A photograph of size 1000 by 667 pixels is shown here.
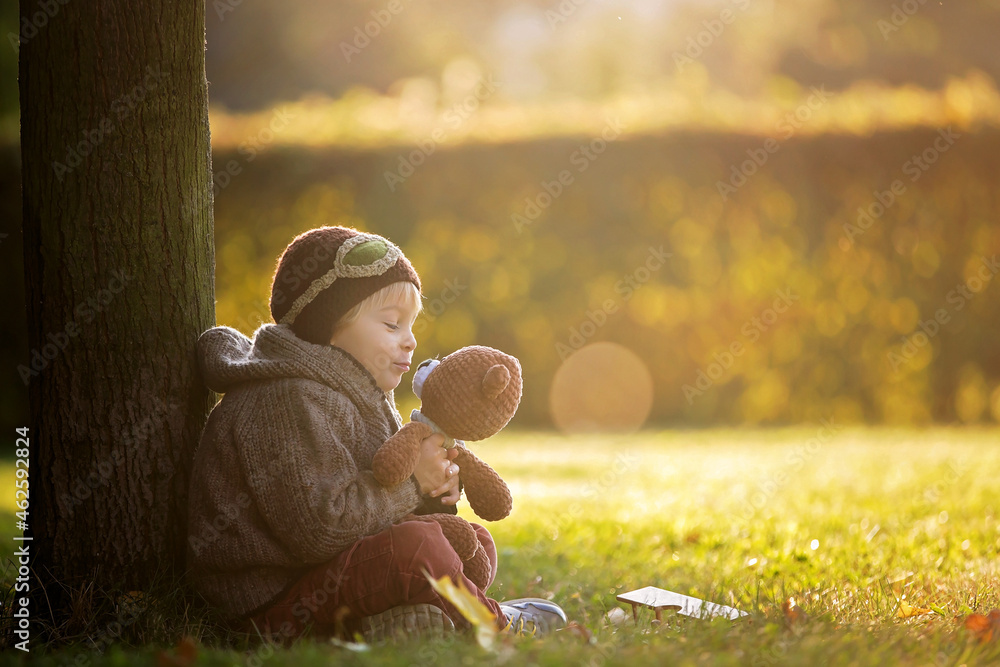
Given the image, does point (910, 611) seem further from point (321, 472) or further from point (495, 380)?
point (321, 472)

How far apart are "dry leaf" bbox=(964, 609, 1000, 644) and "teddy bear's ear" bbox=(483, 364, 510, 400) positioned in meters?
1.53

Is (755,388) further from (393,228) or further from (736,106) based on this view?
(393,228)

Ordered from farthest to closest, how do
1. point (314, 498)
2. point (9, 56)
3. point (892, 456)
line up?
point (9, 56) → point (892, 456) → point (314, 498)

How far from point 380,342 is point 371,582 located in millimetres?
735

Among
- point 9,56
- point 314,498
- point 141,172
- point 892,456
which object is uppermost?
point 9,56

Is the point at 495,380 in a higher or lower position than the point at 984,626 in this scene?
higher

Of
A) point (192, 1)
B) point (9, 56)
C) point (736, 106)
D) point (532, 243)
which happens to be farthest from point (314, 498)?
point (9, 56)

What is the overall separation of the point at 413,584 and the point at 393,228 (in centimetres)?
735

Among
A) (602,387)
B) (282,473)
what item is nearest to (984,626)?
(282,473)

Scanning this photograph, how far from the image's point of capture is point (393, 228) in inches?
375

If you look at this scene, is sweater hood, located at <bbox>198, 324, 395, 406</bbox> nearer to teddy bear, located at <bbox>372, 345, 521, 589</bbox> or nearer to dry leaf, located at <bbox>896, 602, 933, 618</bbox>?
teddy bear, located at <bbox>372, 345, 521, 589</bbox>

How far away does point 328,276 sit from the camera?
8.82 feet

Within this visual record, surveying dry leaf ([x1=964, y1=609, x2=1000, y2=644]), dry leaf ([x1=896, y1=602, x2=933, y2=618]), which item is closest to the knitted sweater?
dry leaf ([x1=964, y1=609, x2=1000, y2=644])

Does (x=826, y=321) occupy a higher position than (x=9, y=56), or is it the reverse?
(x=9, y=56)
